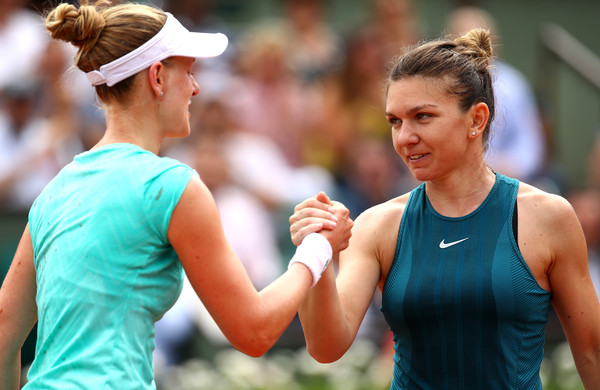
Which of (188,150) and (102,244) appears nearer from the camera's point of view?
(102,244)

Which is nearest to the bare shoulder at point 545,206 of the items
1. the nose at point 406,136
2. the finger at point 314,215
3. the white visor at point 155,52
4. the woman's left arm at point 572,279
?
the woman's left arm at point 572,279

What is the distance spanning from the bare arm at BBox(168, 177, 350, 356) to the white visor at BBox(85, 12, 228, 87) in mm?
441

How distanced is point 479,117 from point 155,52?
4.05 feet

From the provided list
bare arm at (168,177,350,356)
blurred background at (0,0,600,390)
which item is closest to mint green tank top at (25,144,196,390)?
bare arm at (168,177,350,356)

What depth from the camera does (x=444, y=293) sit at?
303 centimetres

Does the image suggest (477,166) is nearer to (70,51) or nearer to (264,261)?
(264,261)

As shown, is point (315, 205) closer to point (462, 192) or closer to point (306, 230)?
point (306, 230)

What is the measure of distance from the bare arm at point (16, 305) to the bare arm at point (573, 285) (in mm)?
1802

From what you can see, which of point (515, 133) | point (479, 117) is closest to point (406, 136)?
point (479, 117)

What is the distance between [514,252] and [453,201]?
31 centimetres

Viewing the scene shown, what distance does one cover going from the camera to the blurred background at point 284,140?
22.9 feet

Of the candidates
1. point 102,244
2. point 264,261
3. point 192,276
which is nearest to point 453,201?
point 192,276

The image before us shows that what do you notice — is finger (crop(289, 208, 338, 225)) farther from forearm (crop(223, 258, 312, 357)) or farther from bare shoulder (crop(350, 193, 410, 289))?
forearm (crop(223, 258, 312, 357))

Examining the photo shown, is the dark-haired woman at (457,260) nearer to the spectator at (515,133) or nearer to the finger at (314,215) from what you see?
the finger at (314,215)
